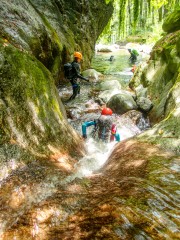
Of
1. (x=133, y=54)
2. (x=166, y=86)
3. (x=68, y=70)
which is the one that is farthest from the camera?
(x=133, y=54)

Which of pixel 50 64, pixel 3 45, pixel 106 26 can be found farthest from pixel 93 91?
pixel 106 26

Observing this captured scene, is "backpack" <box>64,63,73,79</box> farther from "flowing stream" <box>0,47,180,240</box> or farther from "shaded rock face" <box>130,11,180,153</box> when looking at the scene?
"flowing stream" <box>0,47,180,240</box>

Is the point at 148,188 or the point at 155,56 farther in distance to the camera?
the point at 155,56

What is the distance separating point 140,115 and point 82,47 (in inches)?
349

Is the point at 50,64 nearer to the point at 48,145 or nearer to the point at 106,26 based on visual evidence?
the point at 48,145

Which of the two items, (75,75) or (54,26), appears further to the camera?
(54,26)

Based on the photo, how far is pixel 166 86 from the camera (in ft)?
29.8

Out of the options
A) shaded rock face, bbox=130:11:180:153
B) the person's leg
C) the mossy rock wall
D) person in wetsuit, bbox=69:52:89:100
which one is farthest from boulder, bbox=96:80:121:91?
the mossy rock wall

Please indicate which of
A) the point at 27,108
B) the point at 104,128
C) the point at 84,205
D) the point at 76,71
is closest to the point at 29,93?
the point at 27,108

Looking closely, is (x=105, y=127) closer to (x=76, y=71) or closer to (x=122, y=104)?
(x=122, y=104)

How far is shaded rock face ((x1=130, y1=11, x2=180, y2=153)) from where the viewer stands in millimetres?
4973

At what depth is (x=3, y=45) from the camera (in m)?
4.23

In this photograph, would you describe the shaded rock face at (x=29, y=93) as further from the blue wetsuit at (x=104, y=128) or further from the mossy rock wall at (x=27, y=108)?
the blue wetsuit at (x=104, y=128)

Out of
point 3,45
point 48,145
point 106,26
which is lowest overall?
point 48,145
